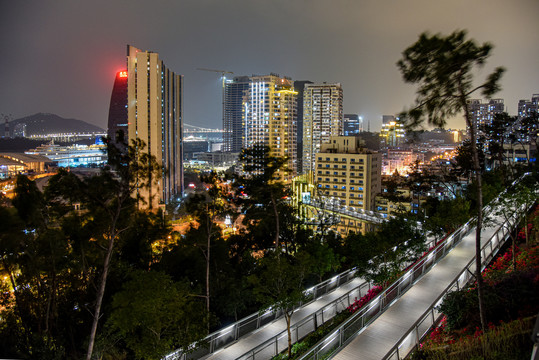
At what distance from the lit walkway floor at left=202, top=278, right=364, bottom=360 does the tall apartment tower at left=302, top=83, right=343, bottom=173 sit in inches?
3323

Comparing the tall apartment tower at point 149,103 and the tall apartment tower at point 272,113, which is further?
the tall apartment tower at point 272,113

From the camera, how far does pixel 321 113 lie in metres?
95.8

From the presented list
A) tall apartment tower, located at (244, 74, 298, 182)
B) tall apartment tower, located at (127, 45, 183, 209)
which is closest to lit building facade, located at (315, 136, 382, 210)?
tall apartment tower, located at (127, 45, 183, 209)

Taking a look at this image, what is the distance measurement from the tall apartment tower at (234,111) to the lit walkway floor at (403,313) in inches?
4790

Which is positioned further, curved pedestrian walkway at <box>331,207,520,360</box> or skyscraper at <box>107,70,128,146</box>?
skyscraper at <box>107,70,128,146</box>

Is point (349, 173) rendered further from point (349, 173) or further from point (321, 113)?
point (321, 113)

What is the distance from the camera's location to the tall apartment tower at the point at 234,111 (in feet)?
436

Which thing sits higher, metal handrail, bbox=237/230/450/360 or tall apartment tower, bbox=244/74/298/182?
tall apartment tower, bbox=244/74/298/182

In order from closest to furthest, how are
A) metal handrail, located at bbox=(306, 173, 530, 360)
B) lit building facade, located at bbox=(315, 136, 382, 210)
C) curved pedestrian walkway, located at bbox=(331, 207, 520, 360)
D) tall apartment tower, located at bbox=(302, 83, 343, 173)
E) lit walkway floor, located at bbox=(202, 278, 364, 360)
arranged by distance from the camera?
1. metal handrail, located at bbox=(306, 173, 530, 360)
2. curved pedestrian walkway, located at bbox=(331, 207, 520, 360)
3. lit walkway floor, located at bbox=(202, 278, 364, 360)
4. lit building facade, located at bbox=(315, 136, 382, 210)
5. tall apartment tower, located at bbox=(302, 83, 343, 173)

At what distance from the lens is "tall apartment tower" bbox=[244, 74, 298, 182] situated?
268 ft

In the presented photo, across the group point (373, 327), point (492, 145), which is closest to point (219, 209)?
point (373, 327)

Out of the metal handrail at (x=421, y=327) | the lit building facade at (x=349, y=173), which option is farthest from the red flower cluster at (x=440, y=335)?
the lit building facade at (x=349, y=173)

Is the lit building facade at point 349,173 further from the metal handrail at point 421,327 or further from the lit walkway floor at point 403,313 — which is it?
the metal handrail at point 421,327

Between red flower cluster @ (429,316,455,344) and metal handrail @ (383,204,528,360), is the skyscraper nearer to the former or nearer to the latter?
metal handrail @ (383,204,528,360)
